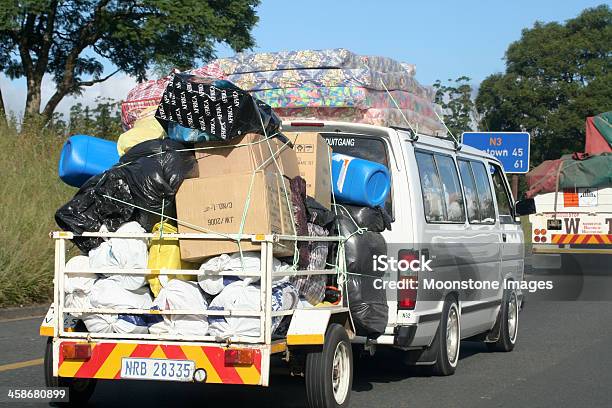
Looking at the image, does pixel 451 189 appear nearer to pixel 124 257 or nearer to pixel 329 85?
pixel 329 85

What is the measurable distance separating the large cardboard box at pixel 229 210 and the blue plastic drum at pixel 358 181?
124 cm

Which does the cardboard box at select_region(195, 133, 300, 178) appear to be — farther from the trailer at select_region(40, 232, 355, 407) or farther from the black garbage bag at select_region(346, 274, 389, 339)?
the black garbage bag at select_region(346, 274, 389, 339)

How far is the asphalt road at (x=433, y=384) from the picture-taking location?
8.20 m

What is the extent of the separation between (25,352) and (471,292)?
438cm

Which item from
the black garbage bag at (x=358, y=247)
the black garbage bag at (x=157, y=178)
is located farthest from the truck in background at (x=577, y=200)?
the black garbage bag at (x=157, y=178)

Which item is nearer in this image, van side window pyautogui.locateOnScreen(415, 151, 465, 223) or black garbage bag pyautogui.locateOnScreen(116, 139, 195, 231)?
black garbage bag pyautogui.locateOnScreen(116, 139, 195, 231)

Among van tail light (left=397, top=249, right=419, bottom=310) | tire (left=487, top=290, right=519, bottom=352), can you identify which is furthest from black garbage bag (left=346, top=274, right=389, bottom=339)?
tire (left=487, top=290, right=519, bottom=352)

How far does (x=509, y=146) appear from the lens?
26609 mm

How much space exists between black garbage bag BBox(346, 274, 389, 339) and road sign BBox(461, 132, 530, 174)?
1860 cm

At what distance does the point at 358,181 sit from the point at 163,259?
6.35 ft

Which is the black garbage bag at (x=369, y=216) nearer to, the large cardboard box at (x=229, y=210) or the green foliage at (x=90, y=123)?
the large cardboard box at (x=229, y=210)

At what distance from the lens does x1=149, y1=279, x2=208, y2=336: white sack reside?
262 inches

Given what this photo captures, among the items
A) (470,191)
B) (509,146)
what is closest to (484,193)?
(470,191)

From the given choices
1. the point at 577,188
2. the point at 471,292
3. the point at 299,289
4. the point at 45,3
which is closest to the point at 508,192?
the point at 471,292
